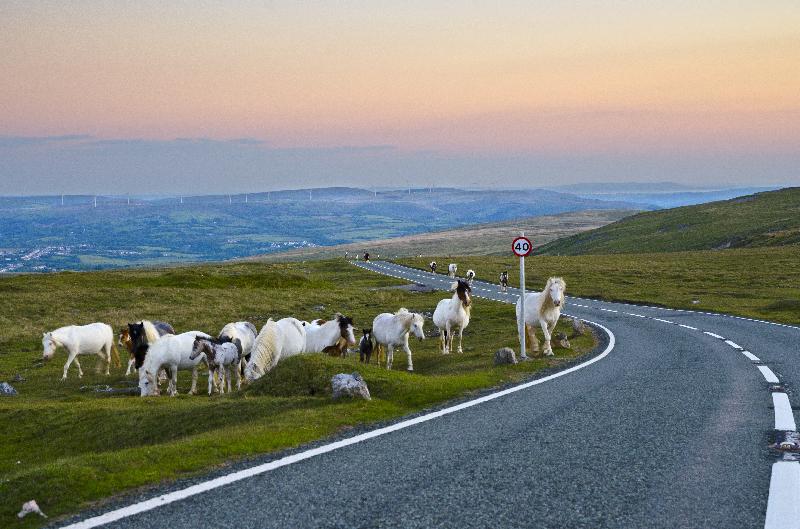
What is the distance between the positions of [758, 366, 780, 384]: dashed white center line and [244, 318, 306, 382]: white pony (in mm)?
14200

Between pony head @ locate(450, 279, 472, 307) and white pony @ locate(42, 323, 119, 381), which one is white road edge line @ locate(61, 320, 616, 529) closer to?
pony head @ locate(450, 279, 472, 307)

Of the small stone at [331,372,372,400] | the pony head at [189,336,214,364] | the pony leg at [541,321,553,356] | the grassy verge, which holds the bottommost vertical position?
the grassy verge

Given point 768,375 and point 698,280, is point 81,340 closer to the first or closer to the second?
point 768,375

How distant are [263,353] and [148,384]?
373 cm

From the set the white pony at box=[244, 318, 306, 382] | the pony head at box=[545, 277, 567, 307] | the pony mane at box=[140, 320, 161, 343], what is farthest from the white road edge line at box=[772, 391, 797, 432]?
the pony mane at box=[140, 320, 161, 343]

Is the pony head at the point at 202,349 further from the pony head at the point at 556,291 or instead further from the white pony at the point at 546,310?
the pony head at the point at 556,291

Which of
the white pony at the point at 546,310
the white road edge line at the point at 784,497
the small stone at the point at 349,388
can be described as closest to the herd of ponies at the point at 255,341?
the white pony at the point at 546,310

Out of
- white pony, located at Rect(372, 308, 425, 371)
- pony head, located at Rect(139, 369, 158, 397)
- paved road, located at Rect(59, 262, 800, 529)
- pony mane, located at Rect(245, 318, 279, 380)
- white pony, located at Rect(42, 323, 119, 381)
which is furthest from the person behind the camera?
white pony, located at Rect(42, 323, 119, 381)

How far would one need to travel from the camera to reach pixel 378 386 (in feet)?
58.6

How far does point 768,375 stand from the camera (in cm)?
1941

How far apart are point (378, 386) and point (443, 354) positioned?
508 inches

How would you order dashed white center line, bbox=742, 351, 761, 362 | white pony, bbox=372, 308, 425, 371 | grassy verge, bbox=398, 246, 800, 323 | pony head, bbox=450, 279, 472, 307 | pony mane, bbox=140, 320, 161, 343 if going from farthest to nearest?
grassy verge, bbox=398, 246, 800, 323 < pony head, bbox=450, 279, 472, 307 < pony mane, bbox=140, 320, 161, 343 < white pony, bbox=372, 308, 425, 371 < dashed white center line, bbox=742, 351, 761, 362

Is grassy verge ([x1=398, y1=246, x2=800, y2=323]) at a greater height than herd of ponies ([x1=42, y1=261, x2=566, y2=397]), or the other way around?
herd of ponies ([x1=42, y1=261, x2=566, y2=397])

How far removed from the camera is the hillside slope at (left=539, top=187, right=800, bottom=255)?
134m
